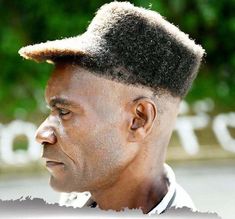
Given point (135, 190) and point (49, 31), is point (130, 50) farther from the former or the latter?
point (49, 31)

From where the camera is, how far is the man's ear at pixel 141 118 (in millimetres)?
1640

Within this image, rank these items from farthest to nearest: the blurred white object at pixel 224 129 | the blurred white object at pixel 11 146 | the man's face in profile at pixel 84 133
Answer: the blurred white object at pixel 224 129 < the blurred white object at pixel 11 146 < the man's face in profile at pixel 84 133

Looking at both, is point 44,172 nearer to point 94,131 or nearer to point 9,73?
point 9,73

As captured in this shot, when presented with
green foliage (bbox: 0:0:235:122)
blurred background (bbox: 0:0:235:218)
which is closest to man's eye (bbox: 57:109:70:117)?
blurred background (bbox: 0:0:235:218)

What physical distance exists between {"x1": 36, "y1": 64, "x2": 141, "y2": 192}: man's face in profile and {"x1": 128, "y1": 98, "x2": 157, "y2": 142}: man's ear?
0.06ft

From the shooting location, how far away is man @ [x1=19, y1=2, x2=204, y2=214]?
1.61 metres

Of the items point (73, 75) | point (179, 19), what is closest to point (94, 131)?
point (73, 75)

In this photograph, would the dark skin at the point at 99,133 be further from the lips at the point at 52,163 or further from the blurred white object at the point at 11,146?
the blurred white object at the point at 11,146

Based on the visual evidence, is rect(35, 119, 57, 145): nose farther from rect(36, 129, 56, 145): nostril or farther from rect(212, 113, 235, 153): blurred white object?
rect(212, 113, 235, 153): blurred white object

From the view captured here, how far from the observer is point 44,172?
8750 mm

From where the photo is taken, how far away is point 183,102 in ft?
29.9

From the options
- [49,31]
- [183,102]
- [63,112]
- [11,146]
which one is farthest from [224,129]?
[63,112]

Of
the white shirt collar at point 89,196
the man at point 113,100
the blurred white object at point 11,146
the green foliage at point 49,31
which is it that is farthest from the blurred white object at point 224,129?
the man at point 113,100

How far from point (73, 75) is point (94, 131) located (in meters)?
0.12
